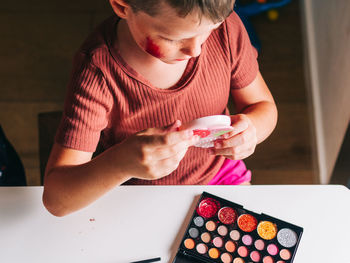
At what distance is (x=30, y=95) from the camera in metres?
1.49

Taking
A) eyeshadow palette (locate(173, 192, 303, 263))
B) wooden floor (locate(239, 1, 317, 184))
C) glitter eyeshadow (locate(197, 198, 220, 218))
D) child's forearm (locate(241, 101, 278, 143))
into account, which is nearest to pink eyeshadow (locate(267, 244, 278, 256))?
eyeshadow palette (locate(173, 192, 303, 263))

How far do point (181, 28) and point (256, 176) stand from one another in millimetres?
920

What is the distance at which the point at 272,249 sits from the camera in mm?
616

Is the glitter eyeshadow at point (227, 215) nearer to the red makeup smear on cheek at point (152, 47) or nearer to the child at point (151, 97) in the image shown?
the child at point (151, 97)

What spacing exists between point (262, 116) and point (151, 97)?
236 mm

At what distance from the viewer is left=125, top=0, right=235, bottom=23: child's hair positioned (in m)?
0.46

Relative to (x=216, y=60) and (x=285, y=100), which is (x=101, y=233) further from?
(x=285, y=100)

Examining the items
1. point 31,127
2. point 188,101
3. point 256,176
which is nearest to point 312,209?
point 188,101

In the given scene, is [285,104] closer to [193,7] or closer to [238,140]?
[238,140]

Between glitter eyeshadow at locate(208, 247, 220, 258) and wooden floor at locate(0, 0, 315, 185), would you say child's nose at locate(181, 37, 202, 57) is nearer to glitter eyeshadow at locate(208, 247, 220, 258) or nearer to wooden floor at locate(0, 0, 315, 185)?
glitter eyeshadow at locate(208, 247, 220, 258)

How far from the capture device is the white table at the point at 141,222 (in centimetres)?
62

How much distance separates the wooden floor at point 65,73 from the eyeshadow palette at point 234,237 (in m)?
0.69

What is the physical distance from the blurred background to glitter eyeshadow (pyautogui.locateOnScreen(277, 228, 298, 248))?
0.52 metres

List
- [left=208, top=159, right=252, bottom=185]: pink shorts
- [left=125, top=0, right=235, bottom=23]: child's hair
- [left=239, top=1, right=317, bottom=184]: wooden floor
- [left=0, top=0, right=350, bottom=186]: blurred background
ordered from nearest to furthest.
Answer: [left=125, top=0, right=235, bottom=23]: child's hair, [left=208, top=159, right=252, bottom=185]: pink shorts, [left=0, top=0, right=350, bottom=186]: blurred background, [left=239, top=1, right=317, bottom=184]: wooden floor
